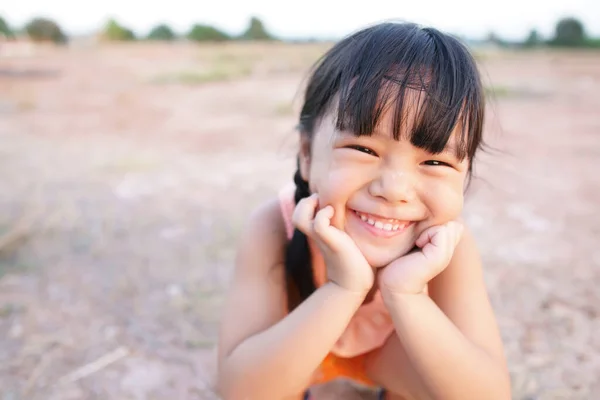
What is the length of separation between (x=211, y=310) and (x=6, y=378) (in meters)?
0.67

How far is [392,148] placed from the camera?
1.08 m

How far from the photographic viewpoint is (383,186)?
108 cm

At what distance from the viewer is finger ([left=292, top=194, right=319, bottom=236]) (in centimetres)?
118

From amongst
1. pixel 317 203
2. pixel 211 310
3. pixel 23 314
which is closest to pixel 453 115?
pixel 317 203

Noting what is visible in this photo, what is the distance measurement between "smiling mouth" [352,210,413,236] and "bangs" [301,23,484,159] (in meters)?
0.16

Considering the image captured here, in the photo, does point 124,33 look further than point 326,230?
Yes

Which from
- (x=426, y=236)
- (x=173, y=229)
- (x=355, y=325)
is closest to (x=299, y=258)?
(x=355, y=325)

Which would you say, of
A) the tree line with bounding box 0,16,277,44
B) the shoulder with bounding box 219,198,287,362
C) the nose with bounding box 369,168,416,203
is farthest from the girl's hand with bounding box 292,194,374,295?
the tree line with bounding box 0,16,277,44

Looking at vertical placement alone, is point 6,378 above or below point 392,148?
below

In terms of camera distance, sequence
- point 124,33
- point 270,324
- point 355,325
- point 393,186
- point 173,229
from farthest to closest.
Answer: point 124,33, point 173,229, point 355,325, point 270,324, point 393,186

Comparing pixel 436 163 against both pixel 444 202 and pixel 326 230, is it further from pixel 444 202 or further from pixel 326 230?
pixel 326 230

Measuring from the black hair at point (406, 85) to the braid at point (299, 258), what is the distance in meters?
0.19

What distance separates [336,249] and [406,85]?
34 cm

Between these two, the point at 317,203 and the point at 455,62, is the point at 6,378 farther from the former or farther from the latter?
the point at 455,62
